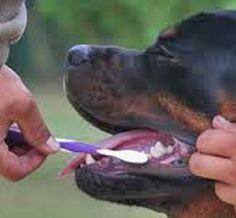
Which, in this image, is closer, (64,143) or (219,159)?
(219,159)

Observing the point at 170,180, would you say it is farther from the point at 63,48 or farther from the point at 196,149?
the point at 63,48

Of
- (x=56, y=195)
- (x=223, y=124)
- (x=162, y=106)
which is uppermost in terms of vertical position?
(x=223, y=124)

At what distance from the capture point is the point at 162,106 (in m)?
3.96

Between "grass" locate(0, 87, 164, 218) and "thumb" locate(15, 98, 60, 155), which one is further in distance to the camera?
"grass" locate(0, 87, 164, 218)

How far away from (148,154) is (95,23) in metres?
5.25

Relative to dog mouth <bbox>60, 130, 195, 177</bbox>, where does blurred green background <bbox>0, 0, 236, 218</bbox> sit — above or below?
below

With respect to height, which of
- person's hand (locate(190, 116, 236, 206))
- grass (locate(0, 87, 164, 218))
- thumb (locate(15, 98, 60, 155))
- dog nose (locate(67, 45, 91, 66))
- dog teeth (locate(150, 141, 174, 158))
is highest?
thumb (locate(15, 98, 60, 155))

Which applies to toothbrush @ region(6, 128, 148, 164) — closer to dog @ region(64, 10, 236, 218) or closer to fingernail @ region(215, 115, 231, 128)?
dog @ region(64, 10, 236, 218)

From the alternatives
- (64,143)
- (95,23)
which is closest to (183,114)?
(64,143)

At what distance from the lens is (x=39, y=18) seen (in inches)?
440

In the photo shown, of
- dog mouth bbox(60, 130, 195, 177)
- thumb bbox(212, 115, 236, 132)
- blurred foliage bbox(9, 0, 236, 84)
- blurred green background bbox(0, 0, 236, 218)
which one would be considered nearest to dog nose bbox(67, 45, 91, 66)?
dog mouth bbox(60, 130, 195, 177)

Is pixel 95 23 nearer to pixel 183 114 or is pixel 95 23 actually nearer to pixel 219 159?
pixel 183 114

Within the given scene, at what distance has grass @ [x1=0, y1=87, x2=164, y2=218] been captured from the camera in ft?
28.8

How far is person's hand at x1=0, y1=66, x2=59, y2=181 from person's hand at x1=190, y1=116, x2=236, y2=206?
392mm
